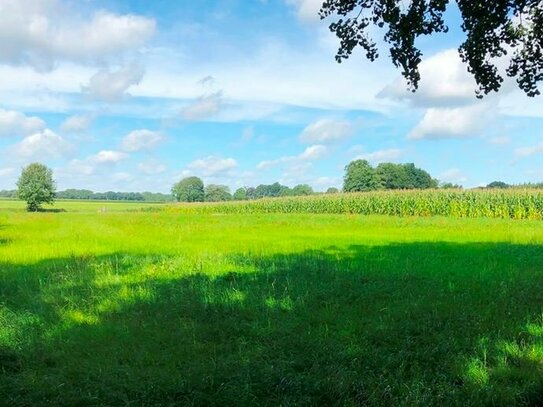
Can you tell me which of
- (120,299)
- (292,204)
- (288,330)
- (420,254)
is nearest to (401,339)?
(288,330)

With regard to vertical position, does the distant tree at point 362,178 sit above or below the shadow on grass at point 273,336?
above

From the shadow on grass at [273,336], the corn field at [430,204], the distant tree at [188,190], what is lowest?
the shadow on grass at [273,336]

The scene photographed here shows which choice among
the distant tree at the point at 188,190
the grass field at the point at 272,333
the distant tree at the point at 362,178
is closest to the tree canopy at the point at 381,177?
the distant tree at the point at 362,178

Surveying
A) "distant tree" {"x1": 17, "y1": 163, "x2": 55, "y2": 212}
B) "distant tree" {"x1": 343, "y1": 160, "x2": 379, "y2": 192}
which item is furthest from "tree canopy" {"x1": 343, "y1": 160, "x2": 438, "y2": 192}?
"distant tree" {"x1": 17, "y1": 163, "x2": 55, "y2": 212}

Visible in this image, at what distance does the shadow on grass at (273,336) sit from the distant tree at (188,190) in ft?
416

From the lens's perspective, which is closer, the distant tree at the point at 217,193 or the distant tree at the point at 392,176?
the distant tree at the point at 392,176

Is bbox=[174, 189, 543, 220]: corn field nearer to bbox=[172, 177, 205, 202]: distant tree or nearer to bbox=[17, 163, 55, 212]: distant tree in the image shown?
bbox=[17, 163, 55, 212]: distant tree

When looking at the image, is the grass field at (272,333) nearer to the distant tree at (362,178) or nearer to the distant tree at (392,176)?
the distant tree at (362,178)

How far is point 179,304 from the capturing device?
9.15 metres

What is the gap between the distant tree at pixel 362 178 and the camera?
362 feet

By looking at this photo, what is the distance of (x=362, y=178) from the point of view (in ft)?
363

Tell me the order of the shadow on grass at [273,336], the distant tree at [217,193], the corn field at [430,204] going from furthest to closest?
the distant tree at [217,193]
the corn field at [430,204]
the shadow on grass at [273,336]

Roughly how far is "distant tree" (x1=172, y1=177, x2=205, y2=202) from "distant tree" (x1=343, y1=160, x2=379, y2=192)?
159ft

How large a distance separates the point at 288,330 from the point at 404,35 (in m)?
6.45
